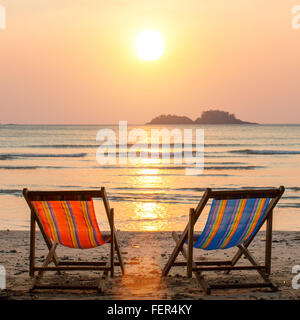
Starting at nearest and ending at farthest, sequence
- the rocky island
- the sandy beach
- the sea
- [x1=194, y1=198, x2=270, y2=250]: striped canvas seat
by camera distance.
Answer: the sandy beach < [x1=194, y1=198, x2=270, y2=250]: striped canvas seat < the sea < the rocky island

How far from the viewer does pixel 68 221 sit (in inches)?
182

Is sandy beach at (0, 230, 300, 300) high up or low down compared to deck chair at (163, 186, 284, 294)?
down

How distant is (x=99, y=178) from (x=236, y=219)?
14.6m

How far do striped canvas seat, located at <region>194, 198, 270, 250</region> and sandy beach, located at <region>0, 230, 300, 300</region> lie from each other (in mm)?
A: 421

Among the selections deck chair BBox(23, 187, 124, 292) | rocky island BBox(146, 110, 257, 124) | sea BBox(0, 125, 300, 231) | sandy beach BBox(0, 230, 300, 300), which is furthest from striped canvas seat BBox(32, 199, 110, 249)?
rocky island BBox(146, 110, 257, 124)

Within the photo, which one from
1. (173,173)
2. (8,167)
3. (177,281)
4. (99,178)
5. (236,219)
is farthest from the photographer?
(8,167)

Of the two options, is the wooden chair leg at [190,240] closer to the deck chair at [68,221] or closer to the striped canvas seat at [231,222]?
the striped canvas seat at [231,222]

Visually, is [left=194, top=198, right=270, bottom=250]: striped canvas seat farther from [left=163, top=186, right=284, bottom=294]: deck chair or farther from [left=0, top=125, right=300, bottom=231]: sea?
[left=0, top=125, right=300, bottom=231]: sea

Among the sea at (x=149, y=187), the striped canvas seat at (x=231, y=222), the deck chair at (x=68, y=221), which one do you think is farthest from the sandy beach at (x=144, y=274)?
the sea at (x=149, y=187)

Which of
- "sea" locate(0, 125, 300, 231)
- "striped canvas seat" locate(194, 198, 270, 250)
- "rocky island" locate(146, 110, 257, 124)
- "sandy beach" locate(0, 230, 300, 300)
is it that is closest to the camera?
"sandy beach" locate(0, 230, 300, 300)

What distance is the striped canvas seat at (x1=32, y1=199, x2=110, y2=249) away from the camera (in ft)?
14.9
